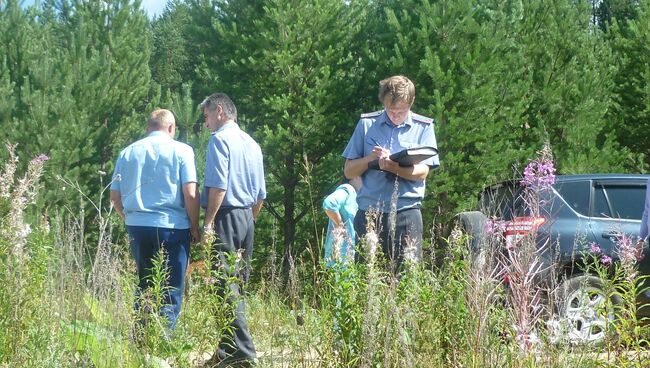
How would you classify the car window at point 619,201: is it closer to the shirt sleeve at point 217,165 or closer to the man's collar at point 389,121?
the man's collar at point 389,121

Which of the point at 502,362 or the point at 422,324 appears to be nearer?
the point at 502,362

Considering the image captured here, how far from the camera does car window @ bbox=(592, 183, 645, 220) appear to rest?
22.5 ft

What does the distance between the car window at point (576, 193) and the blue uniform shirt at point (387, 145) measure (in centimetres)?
231

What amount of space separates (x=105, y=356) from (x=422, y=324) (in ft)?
4.43

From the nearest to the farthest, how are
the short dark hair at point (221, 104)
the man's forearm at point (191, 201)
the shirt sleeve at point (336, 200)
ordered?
the man's forearm at point (191, 201)
the short dark hair at point (221, 104)
the shirt sleeve at point (336, 200)

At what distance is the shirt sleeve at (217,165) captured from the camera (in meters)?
4.94

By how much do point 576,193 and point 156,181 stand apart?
3.42m

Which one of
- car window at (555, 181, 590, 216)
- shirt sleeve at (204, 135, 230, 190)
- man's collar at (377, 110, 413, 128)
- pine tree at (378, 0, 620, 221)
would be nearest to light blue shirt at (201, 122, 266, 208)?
shirt sleeve at (204, 135, 230, 190)

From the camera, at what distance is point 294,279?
4.09 m

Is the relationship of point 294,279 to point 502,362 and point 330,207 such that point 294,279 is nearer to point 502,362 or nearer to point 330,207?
point 502,362

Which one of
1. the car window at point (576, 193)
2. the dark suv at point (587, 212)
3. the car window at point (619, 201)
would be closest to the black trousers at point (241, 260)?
the dark suv at point (587, 212)

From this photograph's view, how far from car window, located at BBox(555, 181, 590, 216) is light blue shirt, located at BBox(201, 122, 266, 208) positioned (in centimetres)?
276

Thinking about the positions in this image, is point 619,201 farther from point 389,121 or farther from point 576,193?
point 389,121

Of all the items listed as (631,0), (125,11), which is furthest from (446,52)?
(631,0)
